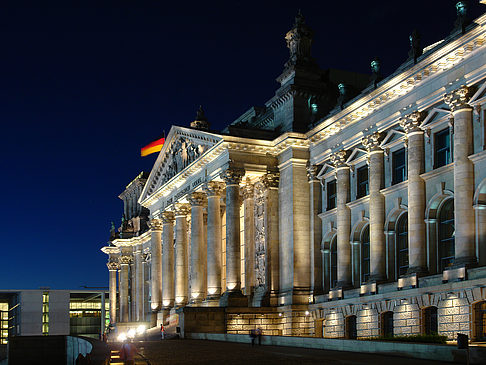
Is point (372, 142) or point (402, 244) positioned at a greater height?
point (372, 142)

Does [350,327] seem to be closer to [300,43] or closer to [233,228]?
[233,228]

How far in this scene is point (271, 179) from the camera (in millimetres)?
55812

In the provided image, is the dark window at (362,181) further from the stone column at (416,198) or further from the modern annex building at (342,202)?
the stone column at (416,198)

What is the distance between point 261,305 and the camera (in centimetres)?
5466

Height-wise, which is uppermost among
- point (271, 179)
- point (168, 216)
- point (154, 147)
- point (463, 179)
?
point (154, 147)

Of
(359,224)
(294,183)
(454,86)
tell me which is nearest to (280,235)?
(294,183)

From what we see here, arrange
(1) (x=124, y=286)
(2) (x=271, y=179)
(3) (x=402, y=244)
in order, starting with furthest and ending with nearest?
(1) (x=124, y=286) → (2) (x=271, y=179) → (3) (x=402, y=244)

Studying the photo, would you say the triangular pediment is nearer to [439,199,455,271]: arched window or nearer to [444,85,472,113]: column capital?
[439,199,455,271]: arched window

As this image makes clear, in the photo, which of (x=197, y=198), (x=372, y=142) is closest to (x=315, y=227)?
(x=372, y=142)

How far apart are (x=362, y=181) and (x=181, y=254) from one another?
76.7ft

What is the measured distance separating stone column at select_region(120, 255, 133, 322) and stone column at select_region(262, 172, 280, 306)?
49789 mm

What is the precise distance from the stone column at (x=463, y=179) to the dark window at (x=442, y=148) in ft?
8.24

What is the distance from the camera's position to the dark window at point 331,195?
53.2m

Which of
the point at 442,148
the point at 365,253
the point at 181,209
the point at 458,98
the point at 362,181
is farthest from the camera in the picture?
the point at 181,209
